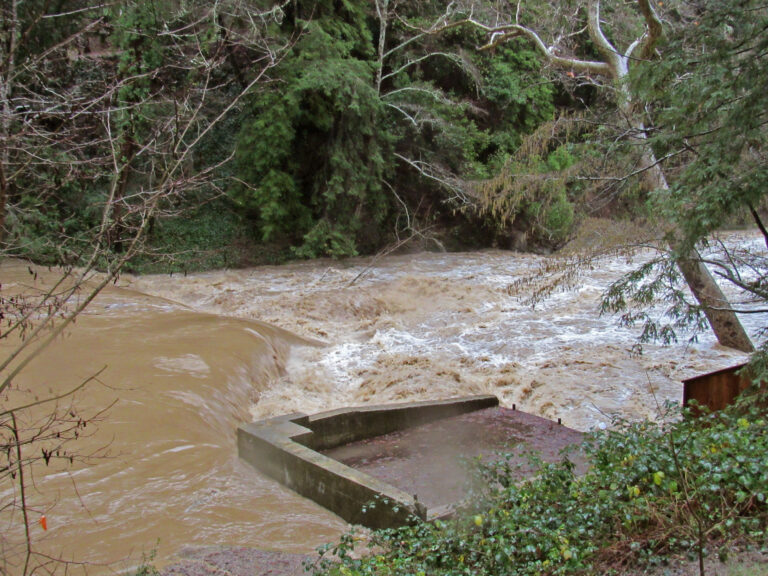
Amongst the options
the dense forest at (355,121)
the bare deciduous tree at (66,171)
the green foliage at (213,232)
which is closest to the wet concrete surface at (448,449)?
the bare deciduous tree at (66,171)

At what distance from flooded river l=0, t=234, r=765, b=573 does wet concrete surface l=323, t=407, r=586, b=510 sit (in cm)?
117

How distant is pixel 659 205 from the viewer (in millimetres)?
8539

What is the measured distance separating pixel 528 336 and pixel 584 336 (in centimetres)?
130

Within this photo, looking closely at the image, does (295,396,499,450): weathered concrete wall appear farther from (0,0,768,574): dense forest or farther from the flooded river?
(0,0,768,574): dense forest

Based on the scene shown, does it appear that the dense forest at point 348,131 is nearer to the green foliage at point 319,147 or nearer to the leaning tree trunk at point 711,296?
the green foliage at point 319,147

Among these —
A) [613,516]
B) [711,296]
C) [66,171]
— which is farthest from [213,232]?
[613,516]

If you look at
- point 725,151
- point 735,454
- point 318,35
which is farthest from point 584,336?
point 318,35

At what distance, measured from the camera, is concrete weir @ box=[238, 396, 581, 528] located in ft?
23.2

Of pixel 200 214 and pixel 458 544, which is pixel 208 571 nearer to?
pixel 458 544

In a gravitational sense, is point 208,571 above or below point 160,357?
below

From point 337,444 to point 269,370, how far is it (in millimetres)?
3592

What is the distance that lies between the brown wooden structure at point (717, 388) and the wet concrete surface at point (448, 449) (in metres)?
1.63

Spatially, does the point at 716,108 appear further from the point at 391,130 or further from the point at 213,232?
the point at 213,232

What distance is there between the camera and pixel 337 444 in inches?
373
